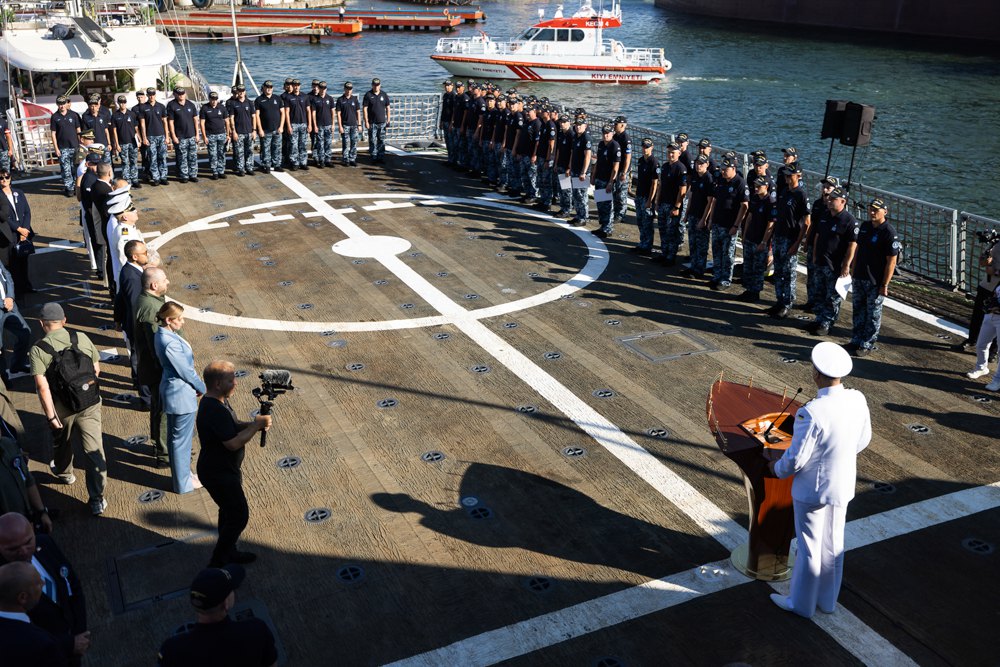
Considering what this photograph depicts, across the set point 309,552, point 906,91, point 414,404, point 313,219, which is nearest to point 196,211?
point 313,219

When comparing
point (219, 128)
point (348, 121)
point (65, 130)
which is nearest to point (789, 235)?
point (348, 121)

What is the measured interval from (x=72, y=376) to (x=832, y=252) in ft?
28.6

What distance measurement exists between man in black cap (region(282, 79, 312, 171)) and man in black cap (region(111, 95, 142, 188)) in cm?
312

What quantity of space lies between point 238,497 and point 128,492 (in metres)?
1.93

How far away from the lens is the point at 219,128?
17562mm

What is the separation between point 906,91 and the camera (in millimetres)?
44594

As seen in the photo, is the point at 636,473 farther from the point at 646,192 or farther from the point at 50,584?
the point at 646,192

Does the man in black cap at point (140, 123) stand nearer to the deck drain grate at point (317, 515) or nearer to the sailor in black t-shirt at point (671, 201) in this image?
the sailor in black t-shirt at point (671, 201)

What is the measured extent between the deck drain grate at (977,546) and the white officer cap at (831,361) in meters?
2.36

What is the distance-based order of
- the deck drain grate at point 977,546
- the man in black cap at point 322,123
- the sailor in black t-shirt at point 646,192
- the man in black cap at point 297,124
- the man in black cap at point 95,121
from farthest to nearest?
the man in black cap at point 322,123 < the man in black cap at point 297,124 < the man in black cap at point 95,121 < the sailor in black t-shirt at point 646,192 < the deck drain grate at point 977,546

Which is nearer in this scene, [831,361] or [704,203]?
[831,361]

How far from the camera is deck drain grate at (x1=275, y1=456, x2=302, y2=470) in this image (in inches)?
307

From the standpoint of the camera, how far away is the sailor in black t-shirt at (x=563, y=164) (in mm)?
15281

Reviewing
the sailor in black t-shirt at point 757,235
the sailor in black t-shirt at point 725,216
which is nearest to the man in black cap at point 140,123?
the sailor in black t-shirt at point 725,216
